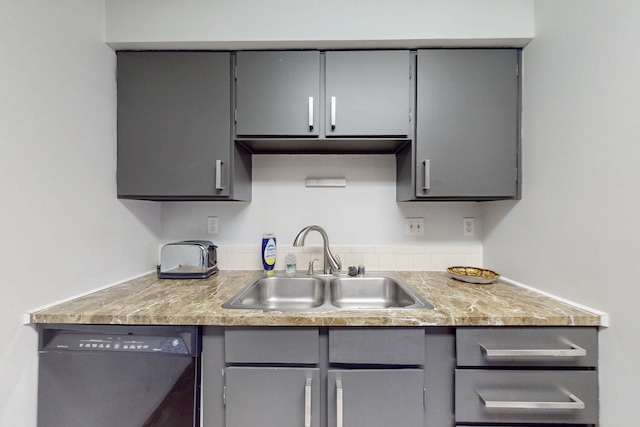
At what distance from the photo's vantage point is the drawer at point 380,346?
0.94 m

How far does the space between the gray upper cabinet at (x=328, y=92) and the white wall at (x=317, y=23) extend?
7 cm

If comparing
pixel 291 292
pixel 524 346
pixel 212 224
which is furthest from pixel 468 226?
pixel 212 224

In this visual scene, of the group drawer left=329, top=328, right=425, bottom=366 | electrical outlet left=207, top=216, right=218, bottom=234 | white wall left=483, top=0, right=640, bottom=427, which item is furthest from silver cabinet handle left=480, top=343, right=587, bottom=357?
electrical outlet left=207, top=216, right=218, bottom=234

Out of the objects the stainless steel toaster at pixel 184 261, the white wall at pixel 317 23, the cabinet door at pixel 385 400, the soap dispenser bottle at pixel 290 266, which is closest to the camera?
the cabinet door at pixel 385 400

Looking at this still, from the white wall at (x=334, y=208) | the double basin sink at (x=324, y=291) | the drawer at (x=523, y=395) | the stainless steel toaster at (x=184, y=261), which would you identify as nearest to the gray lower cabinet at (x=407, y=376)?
the drawer at (x=523, y=395)

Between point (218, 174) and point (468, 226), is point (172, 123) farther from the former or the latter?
point (468, 226)

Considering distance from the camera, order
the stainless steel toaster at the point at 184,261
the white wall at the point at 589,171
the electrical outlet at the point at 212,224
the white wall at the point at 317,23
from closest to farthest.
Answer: the white wall at the point at 589,171
the white wall at the point at 317,23
the stainless steel toaster at the point at 184,261
the electrical outlet at the point at 212,224

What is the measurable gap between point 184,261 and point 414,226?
137 cm

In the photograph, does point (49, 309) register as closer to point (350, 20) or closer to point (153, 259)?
point (153, 259)

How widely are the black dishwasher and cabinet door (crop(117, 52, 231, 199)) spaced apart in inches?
26.0

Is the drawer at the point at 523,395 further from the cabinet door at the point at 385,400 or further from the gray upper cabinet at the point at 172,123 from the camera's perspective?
the gray upper cabinet at the point at 172,123

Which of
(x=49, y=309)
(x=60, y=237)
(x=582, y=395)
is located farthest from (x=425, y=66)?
(x=49, y=309)

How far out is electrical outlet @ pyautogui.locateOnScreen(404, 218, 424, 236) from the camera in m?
1.65

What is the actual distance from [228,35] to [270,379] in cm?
153
